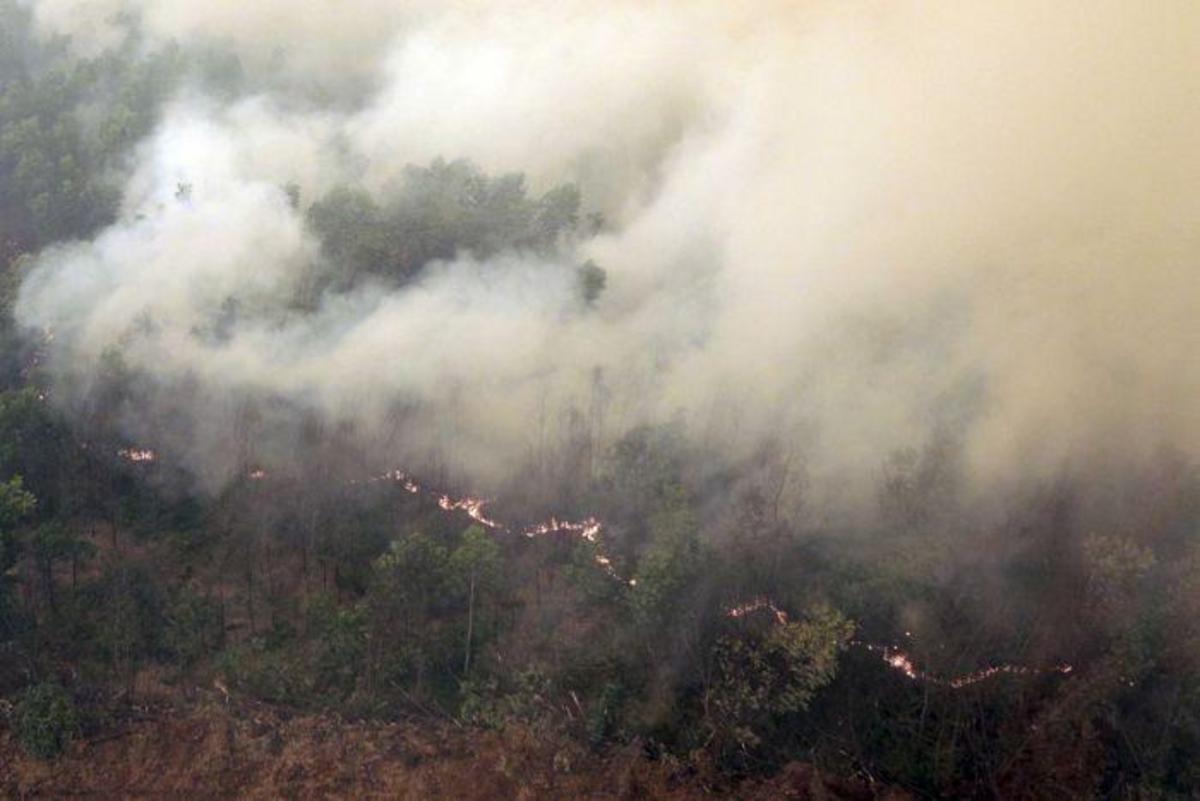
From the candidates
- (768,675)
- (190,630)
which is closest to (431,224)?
(190,630)

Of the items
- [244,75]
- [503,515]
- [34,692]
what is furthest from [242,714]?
[244,75]

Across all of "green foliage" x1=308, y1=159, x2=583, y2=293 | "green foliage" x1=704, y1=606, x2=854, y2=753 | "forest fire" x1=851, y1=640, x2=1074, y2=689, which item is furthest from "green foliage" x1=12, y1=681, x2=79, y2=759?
"forest fire" x1=851, y1=640, x2=1074, y2=689

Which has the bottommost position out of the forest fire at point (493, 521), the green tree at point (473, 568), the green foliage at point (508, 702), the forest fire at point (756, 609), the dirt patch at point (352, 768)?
the dirt patch at point (352, 768)

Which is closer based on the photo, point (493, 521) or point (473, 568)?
point (473, 568)

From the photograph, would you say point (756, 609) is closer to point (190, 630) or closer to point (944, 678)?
point (944, 678)

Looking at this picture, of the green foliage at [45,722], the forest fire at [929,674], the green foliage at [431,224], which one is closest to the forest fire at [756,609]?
the forest fire at [929,674]

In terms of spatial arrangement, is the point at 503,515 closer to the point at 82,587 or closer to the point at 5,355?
the point at 82,587

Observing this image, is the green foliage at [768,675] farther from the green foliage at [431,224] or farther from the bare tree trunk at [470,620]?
the green foliage at [431,224]

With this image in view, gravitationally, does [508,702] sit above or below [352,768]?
above

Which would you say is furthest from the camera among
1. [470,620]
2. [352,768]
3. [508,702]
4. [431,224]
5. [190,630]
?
[431,224]
